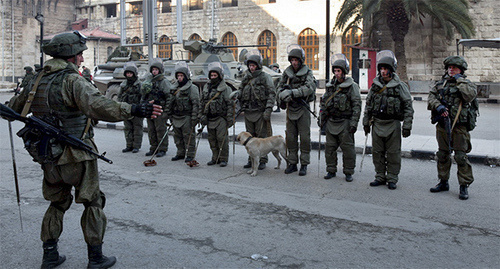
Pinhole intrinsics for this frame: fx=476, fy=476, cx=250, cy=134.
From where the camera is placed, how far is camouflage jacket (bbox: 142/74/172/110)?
9.04 meters

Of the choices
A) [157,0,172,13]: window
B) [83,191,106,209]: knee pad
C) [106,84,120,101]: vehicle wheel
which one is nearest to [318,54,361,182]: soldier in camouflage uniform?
[83,191,106,209]: knee pad

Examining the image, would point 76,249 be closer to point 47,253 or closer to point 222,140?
point 47,253

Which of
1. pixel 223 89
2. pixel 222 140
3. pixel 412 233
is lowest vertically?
pixel 412 233

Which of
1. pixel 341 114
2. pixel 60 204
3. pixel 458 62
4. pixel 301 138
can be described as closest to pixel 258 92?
pixel 301 138

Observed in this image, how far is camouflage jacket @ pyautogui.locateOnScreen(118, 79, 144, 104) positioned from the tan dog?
9.77ft

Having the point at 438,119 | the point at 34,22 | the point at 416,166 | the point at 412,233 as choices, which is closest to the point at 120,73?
the point at 416,166

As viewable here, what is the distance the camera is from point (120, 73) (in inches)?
674

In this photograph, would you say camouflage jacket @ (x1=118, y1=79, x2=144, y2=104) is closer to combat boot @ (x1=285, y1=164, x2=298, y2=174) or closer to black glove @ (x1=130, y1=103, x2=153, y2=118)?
combat boot @ (x1=285, y1=164, x2=298, y2=174)

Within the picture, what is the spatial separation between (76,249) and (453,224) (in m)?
3.70

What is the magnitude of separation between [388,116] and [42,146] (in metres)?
4.52

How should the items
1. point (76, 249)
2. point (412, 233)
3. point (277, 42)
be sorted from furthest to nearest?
point (277, 42) → point (412, 233) → point (76, 249)

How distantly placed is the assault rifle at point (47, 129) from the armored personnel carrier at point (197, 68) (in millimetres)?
11656

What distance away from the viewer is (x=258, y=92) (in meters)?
7.71

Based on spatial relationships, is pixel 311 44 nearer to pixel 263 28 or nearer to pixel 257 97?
pixel 263 28
